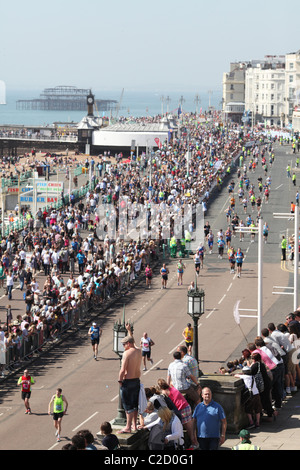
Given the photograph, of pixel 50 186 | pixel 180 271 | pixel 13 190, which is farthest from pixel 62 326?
pixel 13 190

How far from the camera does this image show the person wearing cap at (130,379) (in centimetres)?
1569

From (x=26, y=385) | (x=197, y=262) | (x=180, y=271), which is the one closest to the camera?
(x=26, y=385)

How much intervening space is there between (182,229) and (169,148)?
45.6 m

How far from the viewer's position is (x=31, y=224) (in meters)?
55.3

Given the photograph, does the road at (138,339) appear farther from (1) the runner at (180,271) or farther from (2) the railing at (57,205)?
(2) the railing at (57,205)

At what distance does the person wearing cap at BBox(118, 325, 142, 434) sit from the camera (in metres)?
15.7

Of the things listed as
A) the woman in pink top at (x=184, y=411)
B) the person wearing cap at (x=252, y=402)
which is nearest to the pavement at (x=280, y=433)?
the person wearing cap at (x=252, y=402)

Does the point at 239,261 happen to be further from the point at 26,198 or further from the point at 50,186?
the point at 50,186

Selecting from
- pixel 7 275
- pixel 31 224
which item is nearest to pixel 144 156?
pixel 31 224

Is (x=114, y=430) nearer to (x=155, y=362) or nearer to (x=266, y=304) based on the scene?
(x=155, y=362)

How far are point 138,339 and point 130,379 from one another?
20166mm

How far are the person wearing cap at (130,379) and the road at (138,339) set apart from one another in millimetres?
7906

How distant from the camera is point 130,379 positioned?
52.3 feet

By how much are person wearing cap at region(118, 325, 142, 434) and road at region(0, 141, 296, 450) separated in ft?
25.9
